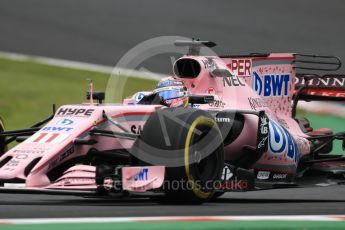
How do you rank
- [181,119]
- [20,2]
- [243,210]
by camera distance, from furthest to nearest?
[20,2] < [181,119] < [243,210]

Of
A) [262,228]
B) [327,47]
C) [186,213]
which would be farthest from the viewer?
[327,47]

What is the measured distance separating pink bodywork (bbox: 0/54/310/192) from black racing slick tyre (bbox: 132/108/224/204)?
15cm

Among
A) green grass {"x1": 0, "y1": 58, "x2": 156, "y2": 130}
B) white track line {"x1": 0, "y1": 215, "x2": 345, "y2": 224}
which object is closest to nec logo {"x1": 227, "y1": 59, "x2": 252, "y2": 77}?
white track line {"x1": 0, "y1": 215, "x2": 345, "y2": 224}

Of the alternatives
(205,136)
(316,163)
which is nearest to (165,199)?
(205,136)

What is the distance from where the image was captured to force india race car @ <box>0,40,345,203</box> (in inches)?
327

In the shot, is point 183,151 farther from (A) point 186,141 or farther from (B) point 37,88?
(B) point 37,88

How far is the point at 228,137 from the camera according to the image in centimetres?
988

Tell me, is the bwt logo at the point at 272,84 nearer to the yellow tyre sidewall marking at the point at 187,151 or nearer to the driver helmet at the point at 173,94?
the driver helmet at the point at 173,94

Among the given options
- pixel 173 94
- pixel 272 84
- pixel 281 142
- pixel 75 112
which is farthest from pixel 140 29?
pixel 75 112

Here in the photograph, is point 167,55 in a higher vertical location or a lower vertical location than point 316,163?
higher

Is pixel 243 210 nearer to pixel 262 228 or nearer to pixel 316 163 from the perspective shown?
pixel 262 228

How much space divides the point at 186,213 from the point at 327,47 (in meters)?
12.1

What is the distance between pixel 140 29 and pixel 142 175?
11.8 m

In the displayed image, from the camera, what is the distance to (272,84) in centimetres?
1137
